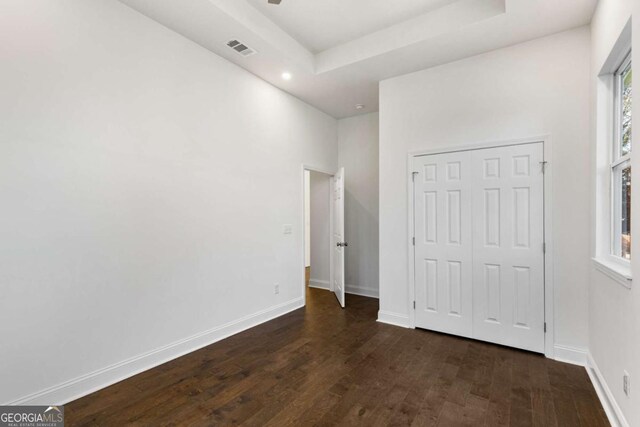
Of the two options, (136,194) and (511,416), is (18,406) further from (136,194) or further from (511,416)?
(511,416)

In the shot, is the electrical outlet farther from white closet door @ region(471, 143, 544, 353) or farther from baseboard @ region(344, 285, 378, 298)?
baseboard @ region(344, 285, 378, 298)

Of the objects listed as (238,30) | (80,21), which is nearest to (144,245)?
(80,21)

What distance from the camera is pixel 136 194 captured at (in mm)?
2645

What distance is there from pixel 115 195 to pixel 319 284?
395 cm

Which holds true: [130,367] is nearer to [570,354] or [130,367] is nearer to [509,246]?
[509,246]

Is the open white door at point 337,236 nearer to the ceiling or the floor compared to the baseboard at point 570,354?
nearer to the ceiling

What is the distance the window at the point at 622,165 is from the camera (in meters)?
2.19

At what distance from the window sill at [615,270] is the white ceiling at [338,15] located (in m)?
2.64

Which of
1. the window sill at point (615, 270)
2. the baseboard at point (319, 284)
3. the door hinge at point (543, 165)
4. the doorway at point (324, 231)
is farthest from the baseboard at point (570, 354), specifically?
the baseboard at point (319, 284)

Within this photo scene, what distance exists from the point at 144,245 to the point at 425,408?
2.64m

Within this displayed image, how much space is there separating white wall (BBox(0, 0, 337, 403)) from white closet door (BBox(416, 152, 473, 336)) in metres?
2.01

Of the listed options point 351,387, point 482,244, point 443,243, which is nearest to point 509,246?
point 482,244

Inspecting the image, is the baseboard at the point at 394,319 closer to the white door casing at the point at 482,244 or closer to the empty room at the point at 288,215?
the empty room at the point at 288,215

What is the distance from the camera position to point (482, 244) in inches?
127
